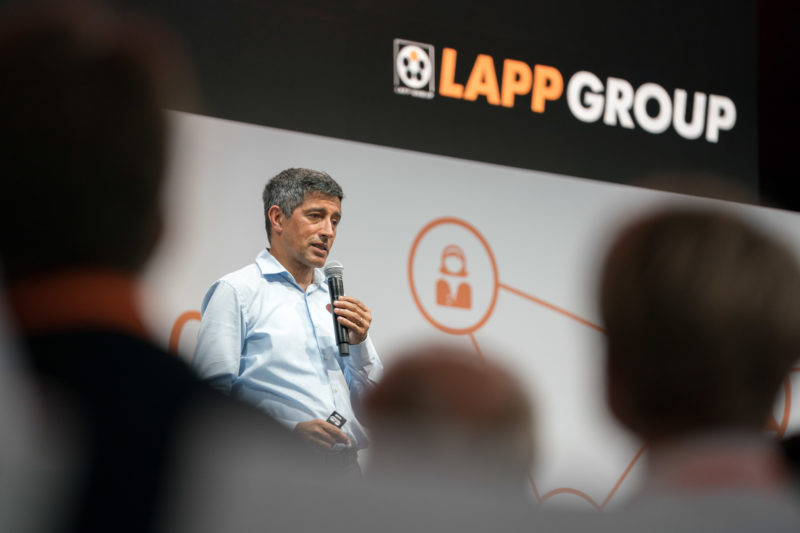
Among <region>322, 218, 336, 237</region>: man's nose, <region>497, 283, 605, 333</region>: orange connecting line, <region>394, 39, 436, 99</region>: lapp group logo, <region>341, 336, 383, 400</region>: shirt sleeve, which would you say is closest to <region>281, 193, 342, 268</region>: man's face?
<region>322, 218, 336, 237</region>: man's nose

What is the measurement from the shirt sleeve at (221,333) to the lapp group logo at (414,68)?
1010 mm

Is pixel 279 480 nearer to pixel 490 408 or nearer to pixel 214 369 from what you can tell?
pixel 490 408

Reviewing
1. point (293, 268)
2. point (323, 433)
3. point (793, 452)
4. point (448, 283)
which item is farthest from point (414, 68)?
point (793, 452)

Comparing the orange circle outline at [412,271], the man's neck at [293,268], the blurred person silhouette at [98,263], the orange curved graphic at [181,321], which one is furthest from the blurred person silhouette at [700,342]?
the orange circle outline at [412,271]

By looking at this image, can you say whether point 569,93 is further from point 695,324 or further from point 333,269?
point 695,324

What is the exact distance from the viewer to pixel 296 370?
2.86 meters

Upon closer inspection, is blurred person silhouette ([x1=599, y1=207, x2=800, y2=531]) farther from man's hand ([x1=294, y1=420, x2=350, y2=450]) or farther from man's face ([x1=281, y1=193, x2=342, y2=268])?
man's face ([x1=281, y1=193, x2=342, y2=268])

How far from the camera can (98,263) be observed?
502 mm

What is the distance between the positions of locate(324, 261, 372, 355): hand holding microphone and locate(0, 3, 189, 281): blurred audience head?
87.9 inches

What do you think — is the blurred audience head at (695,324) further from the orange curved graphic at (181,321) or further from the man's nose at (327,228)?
the man's nose at (327,228)

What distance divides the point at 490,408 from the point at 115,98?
43 cm

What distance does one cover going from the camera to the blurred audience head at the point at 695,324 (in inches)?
23.2

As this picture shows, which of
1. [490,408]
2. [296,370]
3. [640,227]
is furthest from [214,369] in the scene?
[640,227]

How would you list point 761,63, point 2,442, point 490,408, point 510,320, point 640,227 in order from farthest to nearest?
point 761,63, point 510,320, point 490,408, point 640,227, point 2,442
